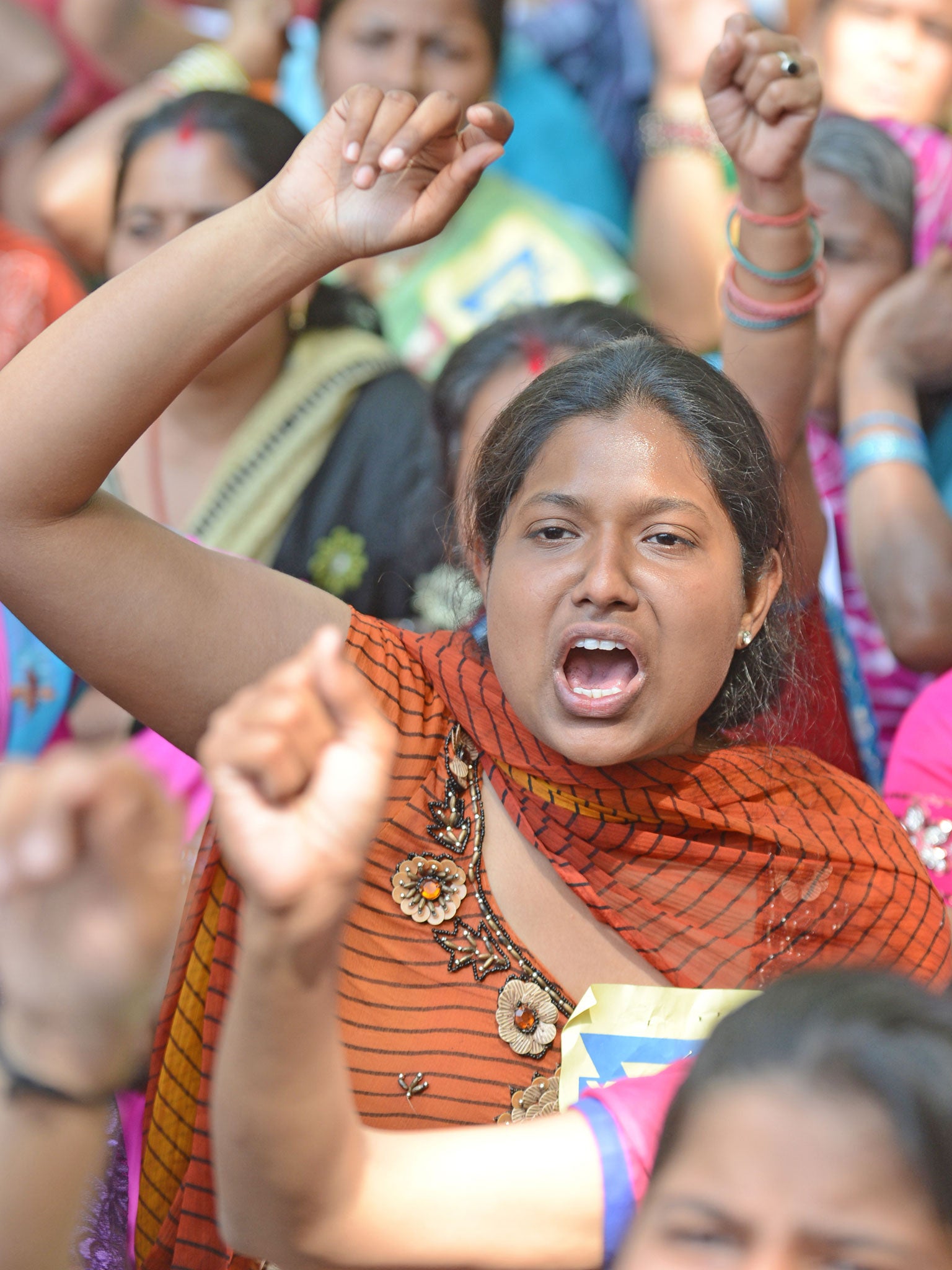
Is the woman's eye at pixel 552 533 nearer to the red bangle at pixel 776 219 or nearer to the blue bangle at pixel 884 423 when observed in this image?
the red bangle at pixel 776 219

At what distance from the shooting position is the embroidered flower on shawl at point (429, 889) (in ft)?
5.16

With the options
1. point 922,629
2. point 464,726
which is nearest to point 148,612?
point 464,726

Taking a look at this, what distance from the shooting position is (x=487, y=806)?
166cm

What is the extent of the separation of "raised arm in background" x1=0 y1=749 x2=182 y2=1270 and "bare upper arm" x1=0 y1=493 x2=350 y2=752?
54cm

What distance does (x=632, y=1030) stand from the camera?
1.50 m

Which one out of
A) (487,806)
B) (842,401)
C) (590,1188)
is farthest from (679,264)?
(590,1188)

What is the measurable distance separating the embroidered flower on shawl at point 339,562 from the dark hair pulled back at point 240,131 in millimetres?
505

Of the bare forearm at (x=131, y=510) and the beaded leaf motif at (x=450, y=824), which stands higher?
the bare forearm at (x=131, y=510)

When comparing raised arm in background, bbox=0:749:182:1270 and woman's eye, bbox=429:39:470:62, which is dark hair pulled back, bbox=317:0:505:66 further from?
raised arm in background, bbox=0:749:182:1270

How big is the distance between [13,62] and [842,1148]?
146 inches

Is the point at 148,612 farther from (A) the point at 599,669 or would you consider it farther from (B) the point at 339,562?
(B) the point at 339,562

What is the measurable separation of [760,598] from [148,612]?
72 cm

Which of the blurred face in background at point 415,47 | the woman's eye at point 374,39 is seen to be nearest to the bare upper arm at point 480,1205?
the blurred face in background at point 415,47

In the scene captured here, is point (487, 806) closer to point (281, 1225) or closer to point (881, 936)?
point (881, 936)
